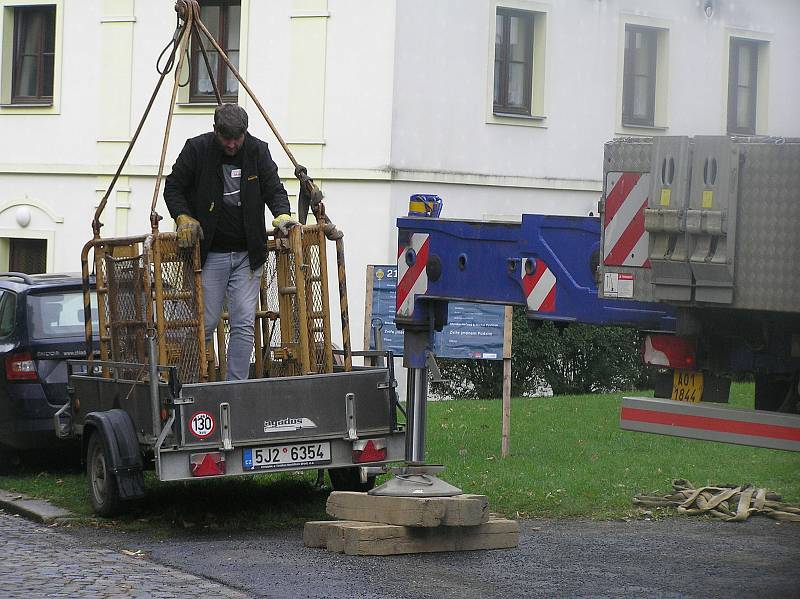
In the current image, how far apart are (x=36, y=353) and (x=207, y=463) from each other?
3.10 metres

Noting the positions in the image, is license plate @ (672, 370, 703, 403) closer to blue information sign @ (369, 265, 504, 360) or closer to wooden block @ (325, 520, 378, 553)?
wooden block @ (325, 520, 378, 553)

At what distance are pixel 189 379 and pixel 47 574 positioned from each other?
2.08m

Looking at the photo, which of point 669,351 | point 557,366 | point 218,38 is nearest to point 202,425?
point 669,351

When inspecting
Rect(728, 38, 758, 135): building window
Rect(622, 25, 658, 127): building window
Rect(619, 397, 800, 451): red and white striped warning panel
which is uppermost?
Rect(622, 25, 658, 127): building window

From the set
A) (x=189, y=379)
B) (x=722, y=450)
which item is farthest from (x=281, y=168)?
(x=189, y=379)

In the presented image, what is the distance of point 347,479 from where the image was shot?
10.4 m

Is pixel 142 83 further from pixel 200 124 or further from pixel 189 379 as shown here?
pixel 189 379

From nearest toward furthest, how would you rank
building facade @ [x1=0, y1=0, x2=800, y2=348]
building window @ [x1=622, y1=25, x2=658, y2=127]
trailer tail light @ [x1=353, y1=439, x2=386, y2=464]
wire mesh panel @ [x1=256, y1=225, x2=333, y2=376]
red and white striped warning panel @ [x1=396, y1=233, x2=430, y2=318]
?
red and white striped warning panel @ [x1=396, y1=233, x2=430, y2=318] < trailer tail light @ [x1=353, y1=439, x2=386, y2=464] < wire mesh panel @ [x1=256, y1=225, x2=333, y2=376] < building window @ [x1=622, y1=25, x2=658, y2=127] < building facade @ [x1=0, y1=0, x2=800, y2=348]

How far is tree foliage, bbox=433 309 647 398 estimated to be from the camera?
1989cm

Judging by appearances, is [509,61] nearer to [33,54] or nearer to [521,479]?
[33,54]

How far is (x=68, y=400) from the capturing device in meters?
11.3

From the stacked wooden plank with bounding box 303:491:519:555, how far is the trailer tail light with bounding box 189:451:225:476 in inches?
26.5

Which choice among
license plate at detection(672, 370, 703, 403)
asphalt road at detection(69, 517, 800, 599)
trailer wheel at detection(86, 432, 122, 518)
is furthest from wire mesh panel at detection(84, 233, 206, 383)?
license plate at detection(672, 370, 703, 403)

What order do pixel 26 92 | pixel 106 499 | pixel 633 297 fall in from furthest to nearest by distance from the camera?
1. pixel 26 92
2. pixel 106 499
3. pixel 633 297
